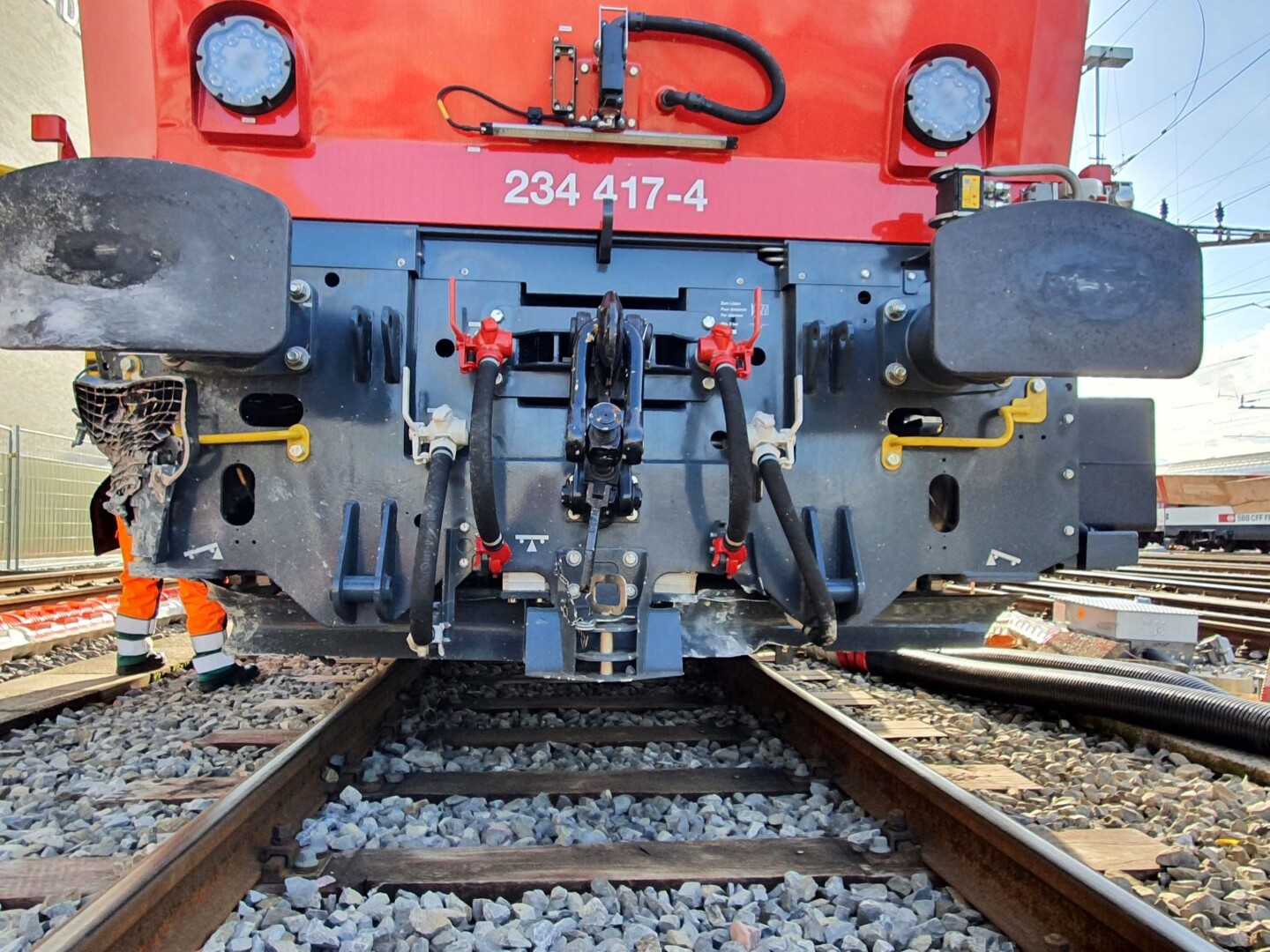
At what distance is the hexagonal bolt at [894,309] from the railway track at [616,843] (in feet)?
4.45

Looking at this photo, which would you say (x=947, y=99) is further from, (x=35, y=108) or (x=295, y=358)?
(x=35, y=108)

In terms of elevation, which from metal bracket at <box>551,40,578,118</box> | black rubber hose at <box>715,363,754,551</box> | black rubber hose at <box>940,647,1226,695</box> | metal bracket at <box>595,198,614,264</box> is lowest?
black rubber hose at <box>940,647,1226,695</box>

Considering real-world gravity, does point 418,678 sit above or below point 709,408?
below

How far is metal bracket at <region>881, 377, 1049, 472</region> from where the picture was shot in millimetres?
2881

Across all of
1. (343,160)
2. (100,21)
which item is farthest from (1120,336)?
(100,21)

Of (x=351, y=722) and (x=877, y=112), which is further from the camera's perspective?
(x=351, y=722)

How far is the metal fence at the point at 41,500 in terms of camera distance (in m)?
12.2

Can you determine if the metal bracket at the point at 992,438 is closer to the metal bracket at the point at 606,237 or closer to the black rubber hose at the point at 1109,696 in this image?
the metal bracket at the point at 606,237

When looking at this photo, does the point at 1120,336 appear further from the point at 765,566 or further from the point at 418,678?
the point at 418,678

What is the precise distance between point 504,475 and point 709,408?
677mm

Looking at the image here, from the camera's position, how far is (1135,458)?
3002 mm

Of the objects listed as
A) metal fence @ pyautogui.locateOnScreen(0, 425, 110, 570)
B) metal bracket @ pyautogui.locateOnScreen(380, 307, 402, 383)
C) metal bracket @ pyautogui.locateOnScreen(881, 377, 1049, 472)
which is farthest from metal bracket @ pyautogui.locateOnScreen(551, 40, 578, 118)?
metal fence @ pyautogui.locateOnScreen(0, 425, 110, 570)

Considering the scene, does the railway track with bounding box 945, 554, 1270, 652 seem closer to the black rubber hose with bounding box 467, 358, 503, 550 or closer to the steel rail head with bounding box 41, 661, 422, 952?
the black rubber hose with bounding box 467, 358, 503, 550

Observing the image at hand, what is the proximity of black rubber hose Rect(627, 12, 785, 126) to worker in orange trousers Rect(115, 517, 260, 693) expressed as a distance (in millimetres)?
3304
